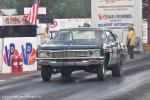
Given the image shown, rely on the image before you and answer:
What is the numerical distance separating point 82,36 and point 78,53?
1.22 m

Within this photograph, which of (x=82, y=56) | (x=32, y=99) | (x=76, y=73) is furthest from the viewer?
(x=76, y=73)

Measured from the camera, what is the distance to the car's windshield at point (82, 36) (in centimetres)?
2016

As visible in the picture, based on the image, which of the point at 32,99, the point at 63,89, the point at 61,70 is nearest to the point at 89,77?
the point at 61,70

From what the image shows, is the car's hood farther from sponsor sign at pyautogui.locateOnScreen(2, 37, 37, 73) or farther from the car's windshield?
sponsor sign at pyautogui.locateOnScreen(2, 37, 37, 73)

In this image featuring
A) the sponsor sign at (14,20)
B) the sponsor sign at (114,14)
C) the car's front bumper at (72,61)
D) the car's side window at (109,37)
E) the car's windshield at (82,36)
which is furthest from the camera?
the sponsor sign at (114,14)

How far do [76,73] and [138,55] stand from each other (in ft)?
47.5

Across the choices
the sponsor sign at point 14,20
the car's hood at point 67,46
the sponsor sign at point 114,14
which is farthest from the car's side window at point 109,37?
the sponsor sign at point 114,14

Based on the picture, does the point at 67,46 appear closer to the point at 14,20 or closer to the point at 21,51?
the point at 21,51

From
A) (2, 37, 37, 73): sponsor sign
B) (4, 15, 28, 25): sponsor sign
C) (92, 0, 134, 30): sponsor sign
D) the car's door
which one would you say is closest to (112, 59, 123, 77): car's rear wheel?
the car's door

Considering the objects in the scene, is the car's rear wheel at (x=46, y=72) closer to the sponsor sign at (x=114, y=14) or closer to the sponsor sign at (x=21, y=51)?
the sponsor sign at (x=21, y=51)

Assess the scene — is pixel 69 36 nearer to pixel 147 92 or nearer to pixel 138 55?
pixel 147 92

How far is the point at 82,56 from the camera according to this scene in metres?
19.2

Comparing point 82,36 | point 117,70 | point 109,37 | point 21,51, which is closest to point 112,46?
point 109,37

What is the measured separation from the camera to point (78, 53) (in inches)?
754
